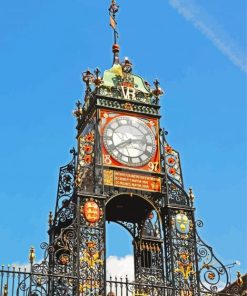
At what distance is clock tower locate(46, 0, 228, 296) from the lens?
20.0 metres

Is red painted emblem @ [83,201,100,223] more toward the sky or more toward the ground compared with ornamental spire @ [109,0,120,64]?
more toward the ground

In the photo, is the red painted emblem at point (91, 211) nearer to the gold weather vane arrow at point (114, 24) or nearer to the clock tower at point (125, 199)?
the clock tower at point (125, 199)

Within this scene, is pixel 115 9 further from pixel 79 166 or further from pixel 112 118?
pixel 79 166

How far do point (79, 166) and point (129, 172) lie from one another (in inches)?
50.9

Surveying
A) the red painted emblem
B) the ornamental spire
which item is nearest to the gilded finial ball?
the ornamental spire

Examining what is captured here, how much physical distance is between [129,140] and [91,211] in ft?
7.96

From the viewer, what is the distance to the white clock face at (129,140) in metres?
21.6

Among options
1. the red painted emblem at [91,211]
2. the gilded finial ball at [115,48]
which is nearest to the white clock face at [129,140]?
the red painted emblem at [91,211]

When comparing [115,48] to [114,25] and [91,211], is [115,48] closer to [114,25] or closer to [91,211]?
[114,25]

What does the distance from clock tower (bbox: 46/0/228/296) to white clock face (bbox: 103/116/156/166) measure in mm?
26

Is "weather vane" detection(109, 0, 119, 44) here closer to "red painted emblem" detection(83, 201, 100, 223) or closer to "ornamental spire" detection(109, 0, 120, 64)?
"ornamental spire" detection(109, 0, 120, 64)

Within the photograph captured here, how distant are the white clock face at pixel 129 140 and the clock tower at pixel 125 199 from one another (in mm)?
26

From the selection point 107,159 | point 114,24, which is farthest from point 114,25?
point 107,159

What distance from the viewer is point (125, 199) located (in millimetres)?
21859
